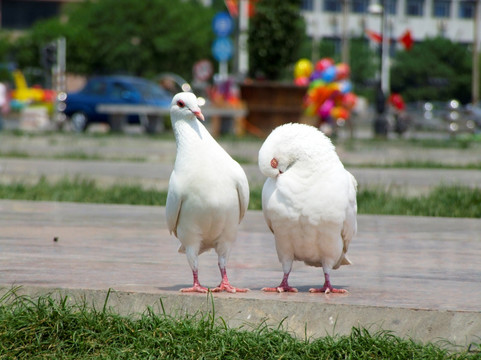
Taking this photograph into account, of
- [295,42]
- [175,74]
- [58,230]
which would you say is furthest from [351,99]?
[175,74]

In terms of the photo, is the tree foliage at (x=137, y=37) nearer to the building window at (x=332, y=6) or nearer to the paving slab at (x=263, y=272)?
the building window at (x=332, y=6)

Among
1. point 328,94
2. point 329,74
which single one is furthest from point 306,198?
point 329,74

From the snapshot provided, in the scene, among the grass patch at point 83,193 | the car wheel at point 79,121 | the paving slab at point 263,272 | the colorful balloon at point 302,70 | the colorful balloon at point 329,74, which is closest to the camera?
the paving slab at point 263,272

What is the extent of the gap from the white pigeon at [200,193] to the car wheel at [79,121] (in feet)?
85.0

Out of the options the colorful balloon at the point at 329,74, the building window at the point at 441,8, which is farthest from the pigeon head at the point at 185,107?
the building window at the point at 441,8

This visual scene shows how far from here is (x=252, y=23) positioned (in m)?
24.8

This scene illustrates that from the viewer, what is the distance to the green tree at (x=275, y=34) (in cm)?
2427

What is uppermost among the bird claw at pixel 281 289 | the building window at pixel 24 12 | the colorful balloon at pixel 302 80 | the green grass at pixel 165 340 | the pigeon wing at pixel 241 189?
the building window at pixel 24 12

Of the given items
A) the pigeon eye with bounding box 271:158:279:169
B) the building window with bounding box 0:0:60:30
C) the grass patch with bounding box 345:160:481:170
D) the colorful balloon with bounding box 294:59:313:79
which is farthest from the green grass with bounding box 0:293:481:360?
the building window with bounding box 0:0:60:30

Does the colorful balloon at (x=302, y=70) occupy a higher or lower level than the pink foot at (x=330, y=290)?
higher

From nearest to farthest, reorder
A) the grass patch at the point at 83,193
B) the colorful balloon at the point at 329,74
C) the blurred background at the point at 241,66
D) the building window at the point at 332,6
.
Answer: the grass patch at the point at 83,193, the blurred background at the point at 241,66, the colorful balloon at the point at 329,74, the building window at the point at 332,6

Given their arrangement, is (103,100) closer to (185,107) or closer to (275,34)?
(275,34)

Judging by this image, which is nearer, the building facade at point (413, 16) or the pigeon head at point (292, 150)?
the pigeon head at point (292, 150)

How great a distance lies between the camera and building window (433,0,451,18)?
8794cm
